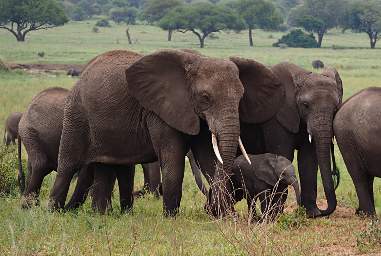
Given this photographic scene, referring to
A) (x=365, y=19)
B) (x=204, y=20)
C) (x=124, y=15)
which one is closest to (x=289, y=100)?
(x=204, y=20)

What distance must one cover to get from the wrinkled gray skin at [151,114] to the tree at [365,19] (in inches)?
2483

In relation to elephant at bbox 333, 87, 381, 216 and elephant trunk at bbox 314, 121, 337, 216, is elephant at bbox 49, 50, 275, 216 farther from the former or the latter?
elephant at bbox 333, 87, 381, 216

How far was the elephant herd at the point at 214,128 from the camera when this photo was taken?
8.57 meters

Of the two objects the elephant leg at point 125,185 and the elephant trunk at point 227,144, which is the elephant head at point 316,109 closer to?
the elephant trunk at point 227,144

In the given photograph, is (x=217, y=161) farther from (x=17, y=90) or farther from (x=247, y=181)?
(x=17, y=90)

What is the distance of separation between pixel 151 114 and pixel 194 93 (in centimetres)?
65

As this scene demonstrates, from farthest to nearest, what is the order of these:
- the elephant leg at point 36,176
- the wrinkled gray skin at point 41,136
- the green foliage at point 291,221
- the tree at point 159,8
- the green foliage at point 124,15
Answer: the green foliage at point 124,15, the tree at point 159,8, the wrinkled gray skin at point 41,136, the elephant leg at point 36,176, the green foliage at point 291,221

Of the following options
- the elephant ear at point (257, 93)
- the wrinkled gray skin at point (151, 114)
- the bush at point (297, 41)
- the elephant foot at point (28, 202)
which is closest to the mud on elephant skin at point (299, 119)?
the elephant ear at point (257, 93)

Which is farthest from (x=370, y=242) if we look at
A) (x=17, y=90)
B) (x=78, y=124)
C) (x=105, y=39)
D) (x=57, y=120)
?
(x=105, y=39)

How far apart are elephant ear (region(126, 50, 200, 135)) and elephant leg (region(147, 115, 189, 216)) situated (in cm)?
14

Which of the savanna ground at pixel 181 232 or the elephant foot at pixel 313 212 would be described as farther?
the elephant foot at pixel 313 212

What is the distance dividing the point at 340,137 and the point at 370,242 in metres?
2.30

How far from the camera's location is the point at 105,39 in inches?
2753

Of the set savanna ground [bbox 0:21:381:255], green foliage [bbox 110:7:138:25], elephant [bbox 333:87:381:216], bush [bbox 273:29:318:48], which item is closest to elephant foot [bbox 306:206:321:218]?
savanna ground [bbox 0:21:381:255]
